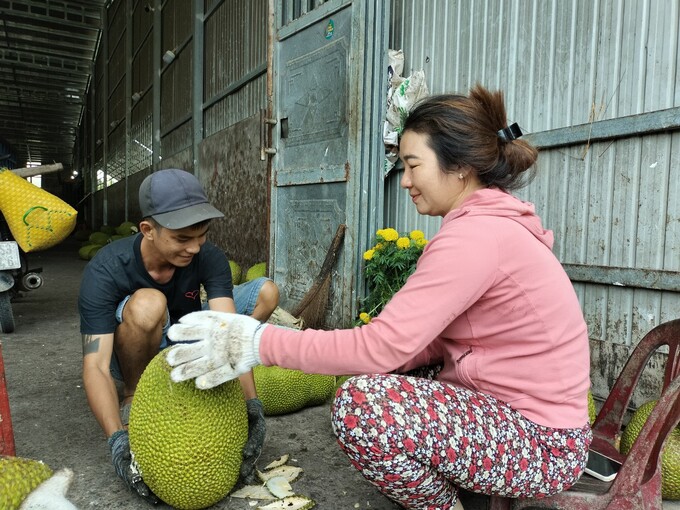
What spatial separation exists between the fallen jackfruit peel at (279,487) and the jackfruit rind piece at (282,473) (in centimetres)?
2

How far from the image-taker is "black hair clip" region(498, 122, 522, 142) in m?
1.23

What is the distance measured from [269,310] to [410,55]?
1.72 m

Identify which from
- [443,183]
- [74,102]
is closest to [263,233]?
[443,183]

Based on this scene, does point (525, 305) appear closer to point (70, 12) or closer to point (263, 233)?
point (263, 233)

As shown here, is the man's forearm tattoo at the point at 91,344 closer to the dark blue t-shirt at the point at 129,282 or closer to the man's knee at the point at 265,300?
the dark blue t-shirt at the point at 129,282

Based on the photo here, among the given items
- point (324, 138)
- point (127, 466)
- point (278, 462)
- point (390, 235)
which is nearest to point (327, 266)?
point (390, 235)

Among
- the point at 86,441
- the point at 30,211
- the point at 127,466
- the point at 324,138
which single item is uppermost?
the point at 324,138

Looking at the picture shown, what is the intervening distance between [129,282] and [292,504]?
944 mm

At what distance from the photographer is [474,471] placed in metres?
1.09

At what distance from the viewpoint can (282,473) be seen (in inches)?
61.6

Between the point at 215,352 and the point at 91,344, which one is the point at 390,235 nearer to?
the point at 91,344

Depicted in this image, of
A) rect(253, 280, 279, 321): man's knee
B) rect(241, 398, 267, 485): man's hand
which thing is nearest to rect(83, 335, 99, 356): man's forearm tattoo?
rect(241, 398, 267, 485): man's hand

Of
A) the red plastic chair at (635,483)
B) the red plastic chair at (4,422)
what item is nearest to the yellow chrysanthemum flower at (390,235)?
the red plastic chair at (635,483)

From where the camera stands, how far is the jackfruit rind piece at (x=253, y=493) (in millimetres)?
1434
